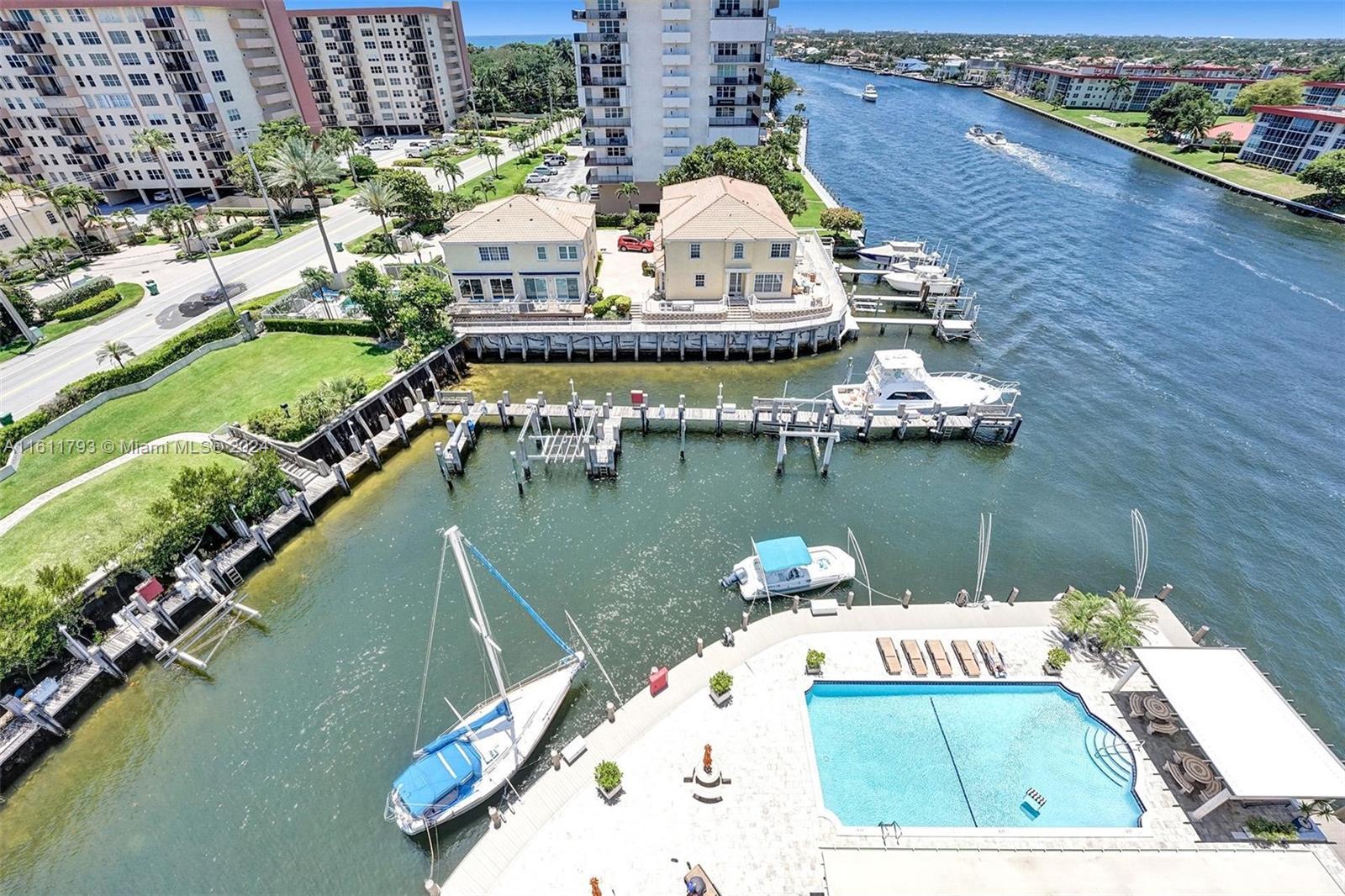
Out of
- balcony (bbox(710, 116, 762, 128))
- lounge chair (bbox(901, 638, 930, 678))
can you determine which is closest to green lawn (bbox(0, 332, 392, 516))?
lounge chair (bbox(901, 638, 930, 678))

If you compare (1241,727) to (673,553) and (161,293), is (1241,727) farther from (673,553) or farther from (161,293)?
(161,293)

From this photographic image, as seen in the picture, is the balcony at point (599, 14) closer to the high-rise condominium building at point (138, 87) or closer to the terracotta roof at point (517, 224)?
the terracotta roof at point (517, 224)

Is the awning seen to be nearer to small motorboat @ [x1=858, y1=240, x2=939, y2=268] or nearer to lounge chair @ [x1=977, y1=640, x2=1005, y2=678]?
lounge chair @ [x1=977, y1=640, x2=1005, y2=678]

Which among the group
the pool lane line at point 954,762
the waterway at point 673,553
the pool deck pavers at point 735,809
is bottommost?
the waterway at point 673,553

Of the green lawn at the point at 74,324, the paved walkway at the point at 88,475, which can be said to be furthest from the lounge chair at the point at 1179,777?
the green lawn at the point at 74,324

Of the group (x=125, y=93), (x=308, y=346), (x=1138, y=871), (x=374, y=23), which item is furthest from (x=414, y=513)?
(x=374, y=23)

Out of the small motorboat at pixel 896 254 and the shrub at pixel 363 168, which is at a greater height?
the shrub at pixel 363 168
